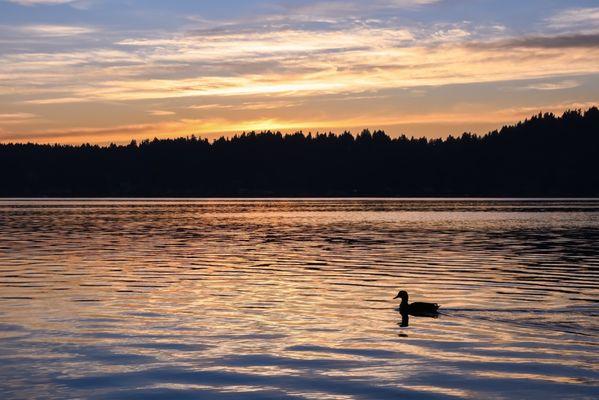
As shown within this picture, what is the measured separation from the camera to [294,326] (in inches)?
968

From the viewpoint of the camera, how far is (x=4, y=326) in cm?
2430

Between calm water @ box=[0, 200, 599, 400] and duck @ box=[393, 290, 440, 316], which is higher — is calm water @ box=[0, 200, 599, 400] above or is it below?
below

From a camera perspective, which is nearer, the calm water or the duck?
the calm water

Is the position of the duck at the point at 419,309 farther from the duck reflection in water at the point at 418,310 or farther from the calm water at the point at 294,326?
the calm water at the point at 294,326

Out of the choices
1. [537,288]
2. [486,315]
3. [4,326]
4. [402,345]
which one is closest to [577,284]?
[537,288]

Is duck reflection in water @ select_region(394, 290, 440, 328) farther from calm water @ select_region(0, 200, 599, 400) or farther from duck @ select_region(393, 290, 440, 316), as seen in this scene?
calm water @ select_region(0, 200, 599, 400)

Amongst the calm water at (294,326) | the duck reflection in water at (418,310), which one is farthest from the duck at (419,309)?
the calm water at (294,326)

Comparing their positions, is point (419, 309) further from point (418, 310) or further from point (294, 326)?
point (294, 326)

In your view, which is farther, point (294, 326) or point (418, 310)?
point (418, 310)

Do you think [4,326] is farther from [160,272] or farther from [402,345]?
[160,272]

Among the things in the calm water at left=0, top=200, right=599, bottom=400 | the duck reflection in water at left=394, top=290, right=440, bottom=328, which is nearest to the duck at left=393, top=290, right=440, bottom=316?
the duck reflection in water at left=394, top=290, right=440, bottom=328

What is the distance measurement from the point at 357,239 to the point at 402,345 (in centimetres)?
4383

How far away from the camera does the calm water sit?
704 inches

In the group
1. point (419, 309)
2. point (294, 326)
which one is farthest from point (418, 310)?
point (294, 326)
